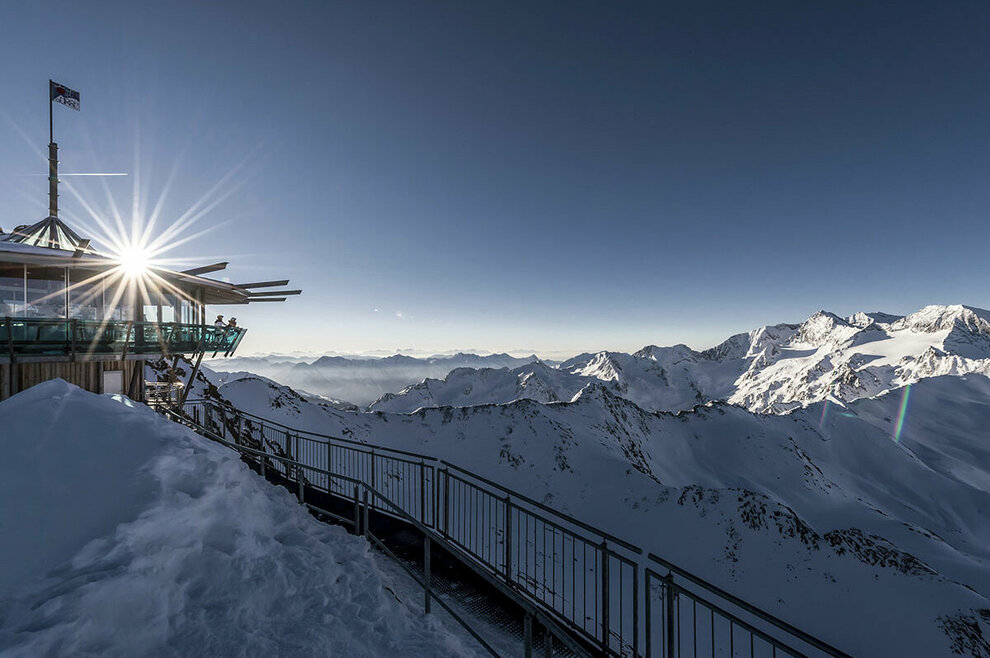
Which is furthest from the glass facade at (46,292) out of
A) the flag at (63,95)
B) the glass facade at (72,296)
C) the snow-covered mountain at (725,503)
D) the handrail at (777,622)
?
the snow-covered mountain at (725,503)

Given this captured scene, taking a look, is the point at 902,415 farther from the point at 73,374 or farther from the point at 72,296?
the point at 72,296

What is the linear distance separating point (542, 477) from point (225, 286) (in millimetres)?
31556

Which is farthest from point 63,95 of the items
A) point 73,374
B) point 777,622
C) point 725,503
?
point 725,503

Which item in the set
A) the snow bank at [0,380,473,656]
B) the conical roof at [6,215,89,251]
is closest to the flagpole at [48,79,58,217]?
the conical roof at [6,215,89,251]

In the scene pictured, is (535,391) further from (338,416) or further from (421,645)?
(421,645)

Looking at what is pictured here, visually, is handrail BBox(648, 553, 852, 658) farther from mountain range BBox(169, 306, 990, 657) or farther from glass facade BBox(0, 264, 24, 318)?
mountain range BBox(169, 306, 990, 657)

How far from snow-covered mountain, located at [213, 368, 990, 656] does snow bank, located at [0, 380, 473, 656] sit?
85.3 feet

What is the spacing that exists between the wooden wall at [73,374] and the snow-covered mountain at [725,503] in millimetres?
16513

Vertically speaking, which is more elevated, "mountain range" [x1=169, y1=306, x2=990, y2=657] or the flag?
the flag

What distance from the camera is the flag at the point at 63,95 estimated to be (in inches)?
762

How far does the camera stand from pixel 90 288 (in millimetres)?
13172

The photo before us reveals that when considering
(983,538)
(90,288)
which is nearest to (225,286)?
(90,288)

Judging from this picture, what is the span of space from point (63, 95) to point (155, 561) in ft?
86.6

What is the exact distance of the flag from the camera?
762 inches
